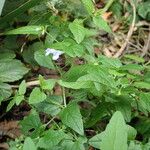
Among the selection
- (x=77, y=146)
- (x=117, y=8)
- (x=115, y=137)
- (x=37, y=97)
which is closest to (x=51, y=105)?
(x=37, y=97)

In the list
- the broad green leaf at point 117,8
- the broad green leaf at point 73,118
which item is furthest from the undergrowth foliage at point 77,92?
the broad green leaf at point 117,8

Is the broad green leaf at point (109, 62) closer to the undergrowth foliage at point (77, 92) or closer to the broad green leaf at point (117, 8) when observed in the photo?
the undergrowth foliage at point (77, 92)

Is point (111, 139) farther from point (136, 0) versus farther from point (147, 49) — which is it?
point (136, 0)

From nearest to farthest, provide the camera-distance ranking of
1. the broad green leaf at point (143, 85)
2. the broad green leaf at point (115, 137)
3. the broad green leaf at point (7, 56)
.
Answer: the broad green leaf at point (115, 137)
the broad green leaf at point (143, 85)
the broad green leaf at point (7, 56)

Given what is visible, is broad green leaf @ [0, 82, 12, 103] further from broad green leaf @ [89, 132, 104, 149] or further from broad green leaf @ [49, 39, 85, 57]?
broad green leaf @ [89, 132, 104, 149]

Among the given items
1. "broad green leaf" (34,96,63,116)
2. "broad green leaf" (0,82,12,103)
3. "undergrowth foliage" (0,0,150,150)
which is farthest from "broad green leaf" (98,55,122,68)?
"broad green leaf" (0,82,12,103)

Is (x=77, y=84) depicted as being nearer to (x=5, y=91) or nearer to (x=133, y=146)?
(x=133, y=146)
